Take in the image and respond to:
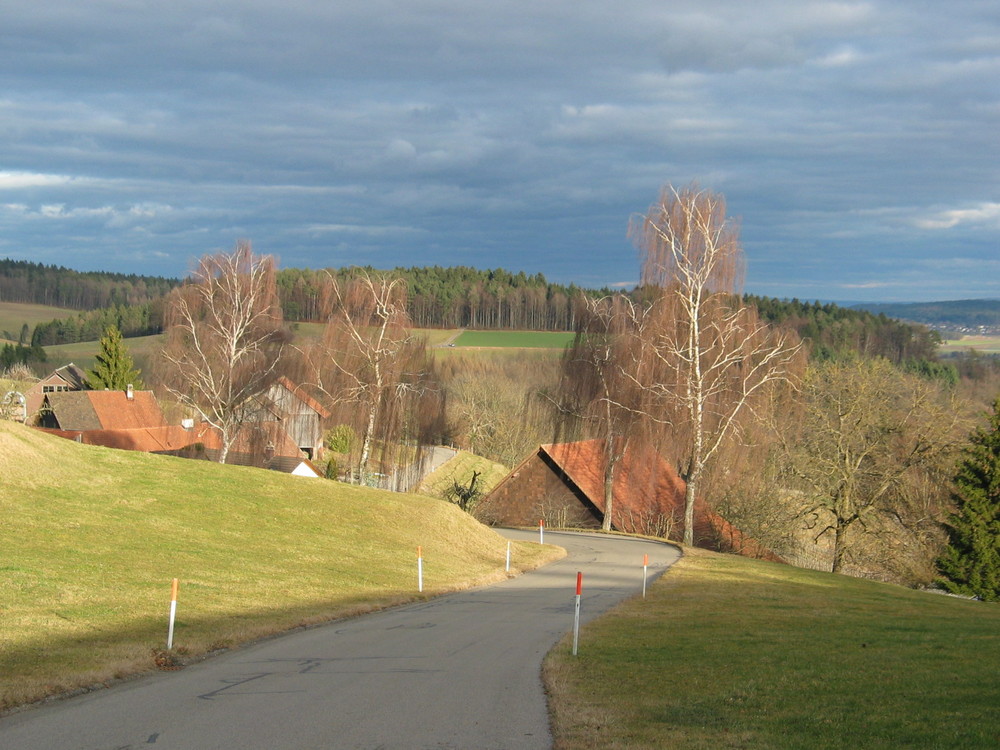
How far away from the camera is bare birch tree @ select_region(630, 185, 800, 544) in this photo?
40094 millimetres

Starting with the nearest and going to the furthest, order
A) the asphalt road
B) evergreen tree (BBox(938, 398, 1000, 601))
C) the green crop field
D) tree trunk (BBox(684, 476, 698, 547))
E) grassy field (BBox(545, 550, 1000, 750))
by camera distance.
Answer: grassy field (BBox(545, 550, 1000, 750))
the asphalt road
evergreen tree (BBox(938, 398, 1000, 601))
tree trunk (BBox(684, 476, 698, 547))
the green crop field

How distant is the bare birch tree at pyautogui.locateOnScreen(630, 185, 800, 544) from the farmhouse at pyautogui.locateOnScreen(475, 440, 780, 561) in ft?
14.5

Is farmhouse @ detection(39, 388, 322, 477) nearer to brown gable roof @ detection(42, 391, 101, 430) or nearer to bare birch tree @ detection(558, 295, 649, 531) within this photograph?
brown gable roof @ detection(42, 391, 101, 430)

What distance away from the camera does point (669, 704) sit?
10641 millimetres

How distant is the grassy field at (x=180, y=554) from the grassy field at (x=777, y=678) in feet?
19.3

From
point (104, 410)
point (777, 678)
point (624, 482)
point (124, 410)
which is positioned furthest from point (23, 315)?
point (777, 678)

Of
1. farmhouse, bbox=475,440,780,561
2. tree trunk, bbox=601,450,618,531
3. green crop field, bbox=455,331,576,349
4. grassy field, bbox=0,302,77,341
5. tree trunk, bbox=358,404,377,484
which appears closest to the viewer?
farmhouse, bbox=475,440,780,561

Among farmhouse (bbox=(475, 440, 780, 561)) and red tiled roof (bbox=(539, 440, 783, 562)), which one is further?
farmhouse (bbox=(475, 440, 780, 561))

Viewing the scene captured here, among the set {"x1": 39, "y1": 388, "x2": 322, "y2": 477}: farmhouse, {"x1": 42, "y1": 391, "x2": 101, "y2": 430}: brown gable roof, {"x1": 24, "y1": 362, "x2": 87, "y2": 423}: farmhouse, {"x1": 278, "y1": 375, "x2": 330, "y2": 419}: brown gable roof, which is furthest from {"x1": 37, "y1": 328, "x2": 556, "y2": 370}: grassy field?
{"x1": 278, "y1": 375, "x2": 330, "y2": 419}: brown gable roof

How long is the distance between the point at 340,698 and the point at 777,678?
525 centimetres

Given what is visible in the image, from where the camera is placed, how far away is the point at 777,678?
38.9 ft

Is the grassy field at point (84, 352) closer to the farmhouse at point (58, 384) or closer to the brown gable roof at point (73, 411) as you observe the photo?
the farmhouse at point (58, 384)

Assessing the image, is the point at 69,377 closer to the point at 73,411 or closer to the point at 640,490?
the point at 73,411

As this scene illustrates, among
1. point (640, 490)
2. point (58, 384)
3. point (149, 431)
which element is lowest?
point (640, 490)
